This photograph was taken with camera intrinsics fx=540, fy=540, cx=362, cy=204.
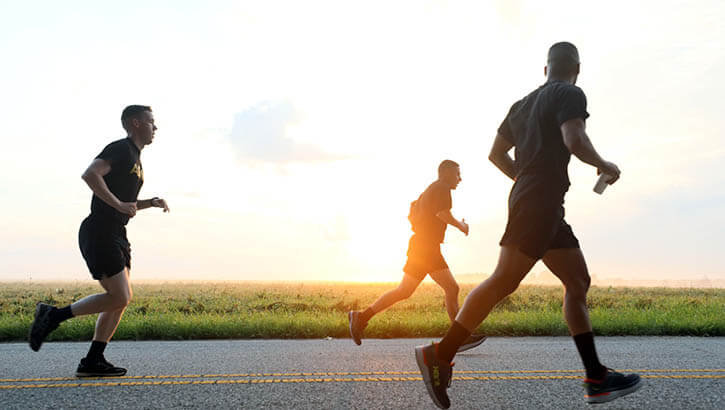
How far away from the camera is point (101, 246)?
4.37m

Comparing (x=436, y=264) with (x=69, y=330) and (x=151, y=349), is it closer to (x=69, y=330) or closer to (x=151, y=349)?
(x=151, y=349)

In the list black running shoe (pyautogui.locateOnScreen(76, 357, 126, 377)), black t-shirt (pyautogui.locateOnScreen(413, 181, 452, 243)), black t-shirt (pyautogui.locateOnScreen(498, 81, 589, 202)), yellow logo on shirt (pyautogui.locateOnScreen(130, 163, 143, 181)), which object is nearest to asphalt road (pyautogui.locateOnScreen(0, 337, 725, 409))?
black running shoe (pyautogui.locateOnScreen(76, 357, 126, 377))

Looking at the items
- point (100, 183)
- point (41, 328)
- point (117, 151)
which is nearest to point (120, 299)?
point (41, 328)

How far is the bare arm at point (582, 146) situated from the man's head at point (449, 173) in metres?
2.82

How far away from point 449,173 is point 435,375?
3127 mm

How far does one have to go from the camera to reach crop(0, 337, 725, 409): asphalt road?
349 centimetres

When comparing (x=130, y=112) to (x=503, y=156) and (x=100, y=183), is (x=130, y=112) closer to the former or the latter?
(x=100, y=183)

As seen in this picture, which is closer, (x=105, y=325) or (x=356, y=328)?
(x=105, y=325)

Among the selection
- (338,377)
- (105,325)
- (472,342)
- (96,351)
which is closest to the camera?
(338,377)

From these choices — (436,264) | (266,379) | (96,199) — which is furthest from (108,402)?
(436,264)

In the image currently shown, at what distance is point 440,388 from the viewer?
3283 millimetres

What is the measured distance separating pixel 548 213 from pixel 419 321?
548 centimetres

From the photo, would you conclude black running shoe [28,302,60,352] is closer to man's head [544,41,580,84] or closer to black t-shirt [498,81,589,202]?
black t-shirt [498,81,589,202]

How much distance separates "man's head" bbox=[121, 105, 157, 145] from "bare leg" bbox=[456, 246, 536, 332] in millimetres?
3120
